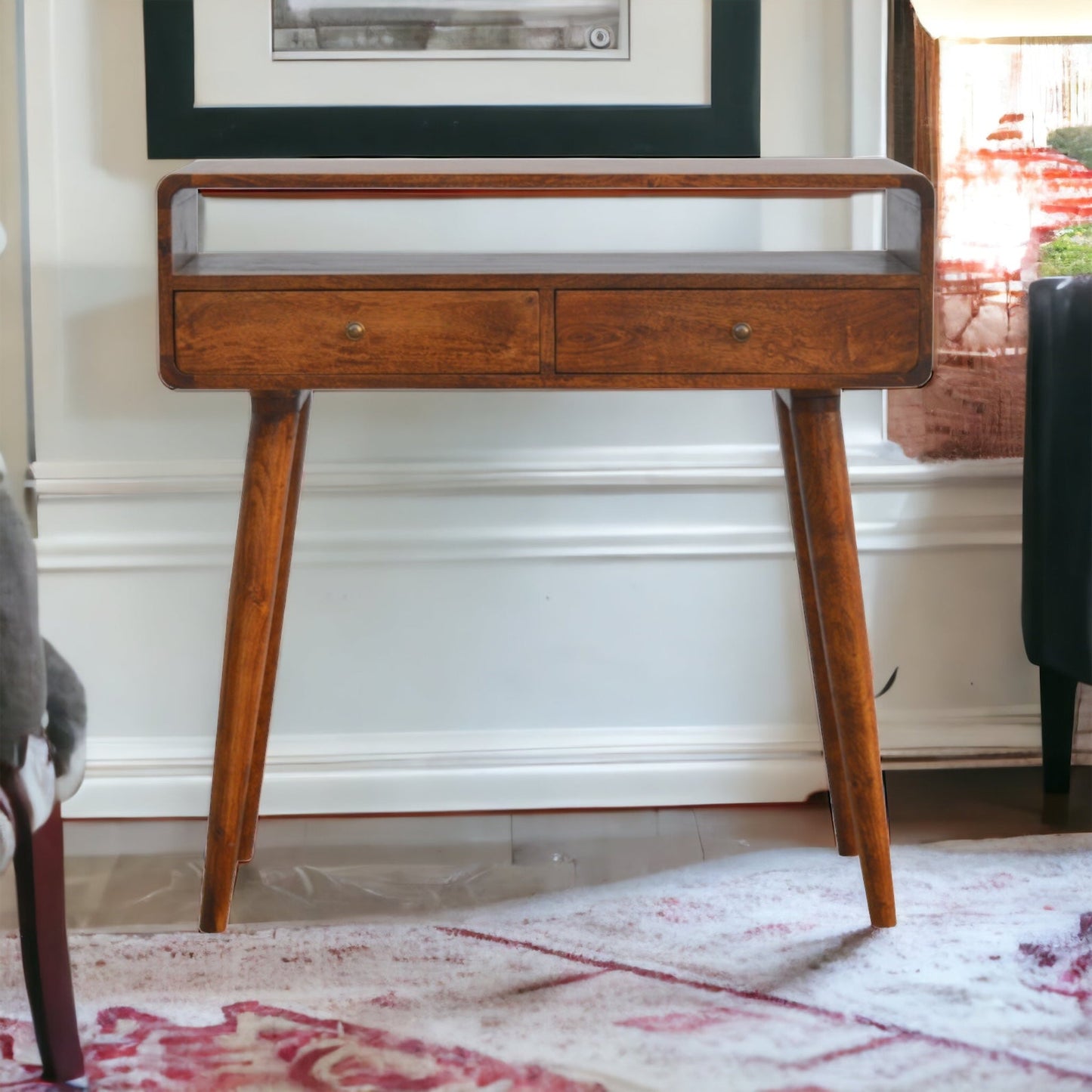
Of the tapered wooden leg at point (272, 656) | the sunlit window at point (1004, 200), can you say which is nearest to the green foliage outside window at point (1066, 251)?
the sunlit window at point (1004, 200)

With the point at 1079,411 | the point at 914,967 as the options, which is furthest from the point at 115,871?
the point at 1079,411

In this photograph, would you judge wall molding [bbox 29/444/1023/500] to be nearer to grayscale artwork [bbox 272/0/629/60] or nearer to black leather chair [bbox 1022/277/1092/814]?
black leather chair [bbox 1022/277/1092/814]

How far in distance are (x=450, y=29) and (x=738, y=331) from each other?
2.26 ft

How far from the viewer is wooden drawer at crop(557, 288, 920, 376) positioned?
1059 millimetres

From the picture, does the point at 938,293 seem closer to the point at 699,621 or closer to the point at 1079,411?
the point at 1079,411

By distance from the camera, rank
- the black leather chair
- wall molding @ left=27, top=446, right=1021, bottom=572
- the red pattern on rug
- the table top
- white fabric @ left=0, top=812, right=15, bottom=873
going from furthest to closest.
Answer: wall molding @ left=27, top=446, right=1021, bottom=572
the black leather chair
the table top
the red pattern on rug
white fabric @ left=0, top=812, right=15, bottom=873

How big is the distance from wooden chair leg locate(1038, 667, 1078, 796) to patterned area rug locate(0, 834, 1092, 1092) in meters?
0.28

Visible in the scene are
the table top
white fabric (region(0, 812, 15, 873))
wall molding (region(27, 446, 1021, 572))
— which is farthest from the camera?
wall molding (region(27, 446, 1021, 572))

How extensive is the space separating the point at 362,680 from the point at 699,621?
469 millimetres

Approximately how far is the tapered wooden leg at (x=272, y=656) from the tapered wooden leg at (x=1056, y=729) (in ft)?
3.27

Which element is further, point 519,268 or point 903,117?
point 903,117

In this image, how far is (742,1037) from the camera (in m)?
0.94

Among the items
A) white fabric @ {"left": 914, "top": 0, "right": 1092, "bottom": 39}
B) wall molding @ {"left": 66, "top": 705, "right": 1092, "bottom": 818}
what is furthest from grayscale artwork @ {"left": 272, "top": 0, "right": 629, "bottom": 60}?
wall molding @ {"left": 66, "top": 705, "right": 1092, "bottom": 818}

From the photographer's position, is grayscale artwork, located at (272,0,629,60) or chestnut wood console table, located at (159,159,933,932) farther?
grayscale artwork, located at (272,0,629,60)
